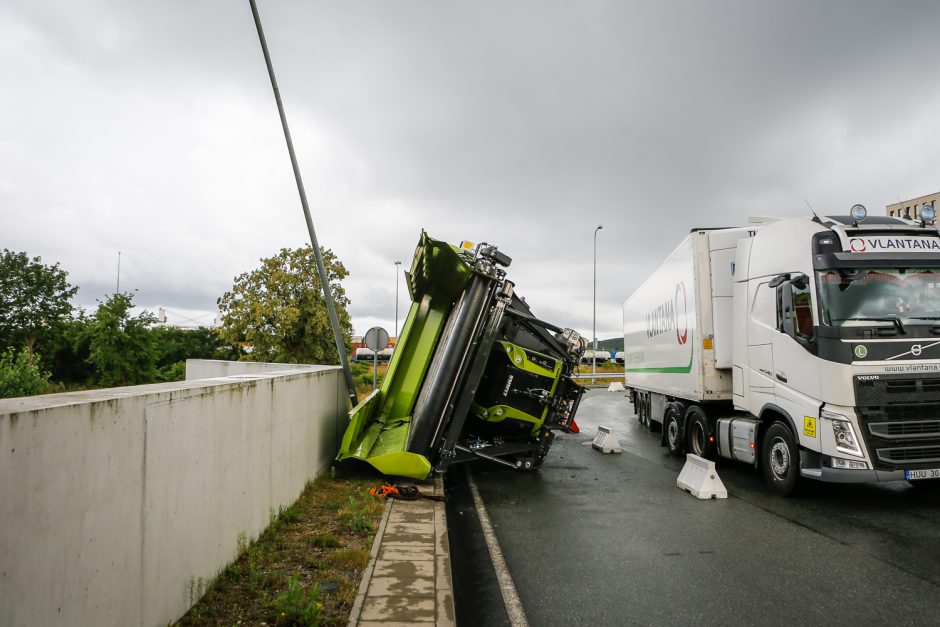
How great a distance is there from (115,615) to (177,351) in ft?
238

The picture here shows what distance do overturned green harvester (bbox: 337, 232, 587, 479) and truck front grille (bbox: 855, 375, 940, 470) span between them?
3.80 m

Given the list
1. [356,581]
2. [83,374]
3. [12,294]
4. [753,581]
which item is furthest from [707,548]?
[12,294]

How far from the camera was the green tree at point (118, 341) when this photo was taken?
35.3 m

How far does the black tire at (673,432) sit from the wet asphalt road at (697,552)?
6.29ft

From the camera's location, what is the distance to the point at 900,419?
22.2ft

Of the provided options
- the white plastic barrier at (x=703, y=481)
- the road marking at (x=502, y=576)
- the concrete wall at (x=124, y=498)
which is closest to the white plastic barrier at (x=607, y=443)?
the white plastic barrier at (x=703, y=481)

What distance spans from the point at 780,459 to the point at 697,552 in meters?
3.09

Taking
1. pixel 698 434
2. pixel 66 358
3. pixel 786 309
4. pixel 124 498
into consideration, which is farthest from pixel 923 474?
pixel 66 358

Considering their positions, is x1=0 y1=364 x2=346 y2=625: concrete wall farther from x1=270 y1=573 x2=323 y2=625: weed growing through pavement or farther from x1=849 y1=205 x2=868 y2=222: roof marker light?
x1=849 y1=205 x2=868 y2=222: roof marker light

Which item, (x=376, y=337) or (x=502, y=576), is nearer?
(x=502, y=576)

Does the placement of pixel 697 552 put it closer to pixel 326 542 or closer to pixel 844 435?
pixel 844 435

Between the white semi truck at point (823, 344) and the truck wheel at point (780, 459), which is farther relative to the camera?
the truck wheel at point (780, 459)

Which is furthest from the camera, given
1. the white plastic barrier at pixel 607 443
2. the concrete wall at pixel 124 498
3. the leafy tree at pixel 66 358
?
the leafy tree at pixel 66 358

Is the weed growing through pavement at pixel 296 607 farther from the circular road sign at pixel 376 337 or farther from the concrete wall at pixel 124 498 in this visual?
the circular road sign at pixel 376 337
